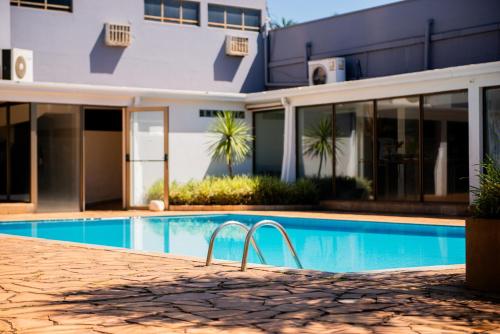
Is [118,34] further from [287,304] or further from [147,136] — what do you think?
[287,304]

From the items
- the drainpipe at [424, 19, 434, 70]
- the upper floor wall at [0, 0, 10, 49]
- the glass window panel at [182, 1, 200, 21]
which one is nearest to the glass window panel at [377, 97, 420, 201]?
the drainpipe at [424, 19, 434, 70]

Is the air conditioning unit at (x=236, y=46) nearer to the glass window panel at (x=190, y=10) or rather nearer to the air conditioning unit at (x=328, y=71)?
the glass window panel at (x=190, y=10)

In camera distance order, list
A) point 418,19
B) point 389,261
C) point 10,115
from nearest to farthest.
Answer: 1. point 389,261
2. point 10,115
3. point 418,19

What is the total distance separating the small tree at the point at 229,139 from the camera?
16797mm

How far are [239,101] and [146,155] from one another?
2885mm

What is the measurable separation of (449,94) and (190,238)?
5.85 m

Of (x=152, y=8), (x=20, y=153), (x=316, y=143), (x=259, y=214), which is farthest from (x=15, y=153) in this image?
(x=316, y=143)

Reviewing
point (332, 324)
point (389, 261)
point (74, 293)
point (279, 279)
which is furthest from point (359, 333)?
point (389, 261)

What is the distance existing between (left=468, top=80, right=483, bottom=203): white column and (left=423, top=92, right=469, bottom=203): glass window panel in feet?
0.98

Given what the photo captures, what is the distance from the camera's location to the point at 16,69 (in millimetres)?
15281

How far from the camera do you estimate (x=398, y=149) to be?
14.7 meters

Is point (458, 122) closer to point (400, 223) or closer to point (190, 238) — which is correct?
point (400, 223)

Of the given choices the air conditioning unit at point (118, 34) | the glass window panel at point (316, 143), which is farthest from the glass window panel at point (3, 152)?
the glass window panel at point (316, 143)

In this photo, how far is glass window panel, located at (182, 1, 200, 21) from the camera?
1870cm
